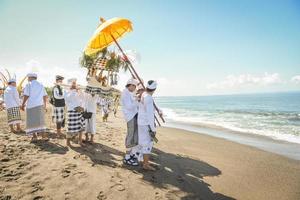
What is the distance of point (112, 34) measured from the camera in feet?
18.2

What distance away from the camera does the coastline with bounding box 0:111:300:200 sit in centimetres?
337

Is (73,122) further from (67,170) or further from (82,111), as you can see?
(67,170)

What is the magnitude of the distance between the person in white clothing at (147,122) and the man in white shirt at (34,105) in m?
3.33

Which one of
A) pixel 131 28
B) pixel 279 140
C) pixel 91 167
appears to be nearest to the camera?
pixel 91 167

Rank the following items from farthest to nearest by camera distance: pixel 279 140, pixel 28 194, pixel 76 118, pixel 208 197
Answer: pixel 279 140
pixel 76 118
pixel 208 197
pixel 28 194

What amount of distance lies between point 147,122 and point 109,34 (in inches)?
101

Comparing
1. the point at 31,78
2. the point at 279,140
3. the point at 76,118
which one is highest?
the point at 31,78

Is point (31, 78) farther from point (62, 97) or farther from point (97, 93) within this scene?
point (97, 93)

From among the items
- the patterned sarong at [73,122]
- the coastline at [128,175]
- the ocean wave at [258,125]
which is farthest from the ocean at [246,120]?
the patterned sarong at [73,122]

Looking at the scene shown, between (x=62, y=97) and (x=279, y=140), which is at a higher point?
(x=62, y=97)

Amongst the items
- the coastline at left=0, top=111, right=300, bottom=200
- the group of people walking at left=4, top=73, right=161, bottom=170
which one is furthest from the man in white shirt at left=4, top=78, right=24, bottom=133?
the coastline at left=0, top=111, right=300, bottom=200

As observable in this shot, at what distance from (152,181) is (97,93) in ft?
9.58

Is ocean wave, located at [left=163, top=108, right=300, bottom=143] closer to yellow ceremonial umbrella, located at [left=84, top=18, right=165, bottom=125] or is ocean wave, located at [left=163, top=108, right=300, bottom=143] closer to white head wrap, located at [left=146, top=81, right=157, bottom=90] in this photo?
white head wrap, located at [left=146, top=81, right=157, bottom=90]

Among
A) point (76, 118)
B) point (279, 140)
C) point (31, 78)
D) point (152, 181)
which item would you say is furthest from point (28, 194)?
point (279, 140)
